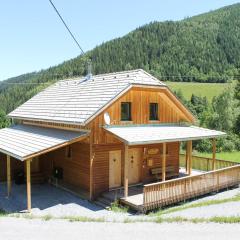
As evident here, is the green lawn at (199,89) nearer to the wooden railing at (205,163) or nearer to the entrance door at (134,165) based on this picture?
the wooden railing at (205,163)

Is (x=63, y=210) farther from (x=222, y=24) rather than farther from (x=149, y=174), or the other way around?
(x=222, y=24)

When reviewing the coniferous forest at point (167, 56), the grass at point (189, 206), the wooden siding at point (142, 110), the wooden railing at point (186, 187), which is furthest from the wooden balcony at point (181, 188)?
the coniferous forest at point (167, 56)

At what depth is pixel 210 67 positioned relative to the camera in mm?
125188

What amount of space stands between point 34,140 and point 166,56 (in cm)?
12007

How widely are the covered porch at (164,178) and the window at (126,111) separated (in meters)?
0.51

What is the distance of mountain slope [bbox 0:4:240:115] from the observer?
121169mm

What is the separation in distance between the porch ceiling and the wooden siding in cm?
79

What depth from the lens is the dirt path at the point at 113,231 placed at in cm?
870

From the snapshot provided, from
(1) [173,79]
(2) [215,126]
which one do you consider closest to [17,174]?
(2) [215,126]

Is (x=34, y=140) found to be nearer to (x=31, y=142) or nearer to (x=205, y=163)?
(x=31, y=142)

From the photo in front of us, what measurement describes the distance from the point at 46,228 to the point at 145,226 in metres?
2.73

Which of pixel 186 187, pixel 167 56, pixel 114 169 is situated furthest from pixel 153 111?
pixel 167 56

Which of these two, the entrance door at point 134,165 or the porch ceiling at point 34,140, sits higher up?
the porch ceiling at point 34,140

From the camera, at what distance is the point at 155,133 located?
56.1 ft
